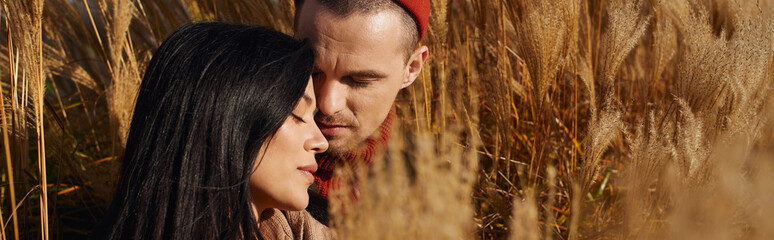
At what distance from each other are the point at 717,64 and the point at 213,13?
2.02 m

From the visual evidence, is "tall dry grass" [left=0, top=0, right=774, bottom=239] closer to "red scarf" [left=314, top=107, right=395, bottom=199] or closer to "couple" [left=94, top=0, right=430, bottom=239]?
"red scarf" [left=314, top=107, right=395, bottom=199]

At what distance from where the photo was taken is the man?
182 cm

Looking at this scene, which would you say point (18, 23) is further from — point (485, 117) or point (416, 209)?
point (485, 117)

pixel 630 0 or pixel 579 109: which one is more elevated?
pixel 630 0

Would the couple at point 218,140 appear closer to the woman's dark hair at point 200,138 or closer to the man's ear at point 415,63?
the woman's dark hair at point 200,138

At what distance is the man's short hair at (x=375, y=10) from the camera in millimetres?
1832

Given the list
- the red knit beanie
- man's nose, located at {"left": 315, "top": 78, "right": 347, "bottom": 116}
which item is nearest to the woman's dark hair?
man's nose, located at {"left": 315, "top": 78, "right": 347, "bottom": 116}

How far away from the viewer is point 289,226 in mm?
1558

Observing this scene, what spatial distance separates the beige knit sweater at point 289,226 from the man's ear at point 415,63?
663 millimetres

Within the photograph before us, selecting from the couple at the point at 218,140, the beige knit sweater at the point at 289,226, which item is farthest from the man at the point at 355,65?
the couple at the point at 218,140

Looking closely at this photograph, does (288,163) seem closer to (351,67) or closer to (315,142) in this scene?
(315,142)

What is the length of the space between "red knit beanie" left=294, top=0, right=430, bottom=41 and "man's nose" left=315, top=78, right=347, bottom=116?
0.33 m

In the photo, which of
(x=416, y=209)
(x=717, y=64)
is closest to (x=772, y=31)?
(x=717, y=64)

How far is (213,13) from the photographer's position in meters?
2.67
